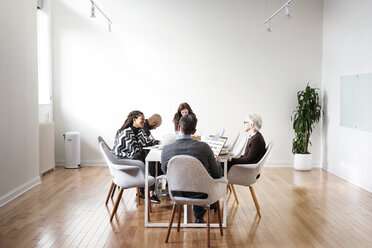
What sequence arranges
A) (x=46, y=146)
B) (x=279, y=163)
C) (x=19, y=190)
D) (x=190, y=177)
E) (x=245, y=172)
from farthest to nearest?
1. (x=279, y=163)
2. (x=46, y=146)
3. (x=19, y=190)
4. (x=245, y=172)
5. (x=190, y=177)

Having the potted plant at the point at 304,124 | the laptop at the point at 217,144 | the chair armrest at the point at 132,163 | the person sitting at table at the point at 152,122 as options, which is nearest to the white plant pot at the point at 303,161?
the potted plant at the point at 304,124

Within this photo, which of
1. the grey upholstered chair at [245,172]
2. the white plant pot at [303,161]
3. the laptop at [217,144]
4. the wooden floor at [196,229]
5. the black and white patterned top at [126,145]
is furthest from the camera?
the white plant pot at [303,161]

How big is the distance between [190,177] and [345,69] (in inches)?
191

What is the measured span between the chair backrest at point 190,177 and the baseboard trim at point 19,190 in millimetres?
2695

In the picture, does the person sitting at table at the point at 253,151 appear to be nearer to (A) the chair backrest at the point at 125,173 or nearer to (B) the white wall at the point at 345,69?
(A) the chair backrest at the point at 125,173

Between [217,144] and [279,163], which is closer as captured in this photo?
[217,144]

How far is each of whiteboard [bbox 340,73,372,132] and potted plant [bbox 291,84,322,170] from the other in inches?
29.7

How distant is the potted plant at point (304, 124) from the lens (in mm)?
8702

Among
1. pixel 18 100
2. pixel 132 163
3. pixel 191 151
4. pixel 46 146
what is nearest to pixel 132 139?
pixel 132 163

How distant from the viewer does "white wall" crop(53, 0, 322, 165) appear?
352 inches

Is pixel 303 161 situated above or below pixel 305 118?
below

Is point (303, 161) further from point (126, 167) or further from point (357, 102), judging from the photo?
point (126, 167)

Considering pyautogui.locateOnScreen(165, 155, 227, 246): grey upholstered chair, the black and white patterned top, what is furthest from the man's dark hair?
the black and white patterned top

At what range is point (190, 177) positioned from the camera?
4.21 m
